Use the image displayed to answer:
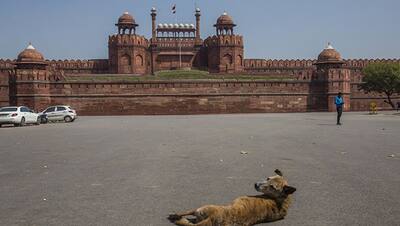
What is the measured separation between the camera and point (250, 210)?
3.84 metres

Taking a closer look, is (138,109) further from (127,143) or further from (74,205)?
(74,205)

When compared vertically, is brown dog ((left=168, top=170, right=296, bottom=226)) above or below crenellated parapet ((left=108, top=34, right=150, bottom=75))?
below

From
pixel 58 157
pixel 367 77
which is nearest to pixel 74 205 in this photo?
pixel 58 157

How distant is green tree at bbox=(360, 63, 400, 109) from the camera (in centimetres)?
3758

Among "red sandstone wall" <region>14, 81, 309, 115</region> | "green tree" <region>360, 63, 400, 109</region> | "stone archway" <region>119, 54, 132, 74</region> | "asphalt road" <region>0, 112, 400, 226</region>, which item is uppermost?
"stone archway" <region>119, 54, 132, 74</region>

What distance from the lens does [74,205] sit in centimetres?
457

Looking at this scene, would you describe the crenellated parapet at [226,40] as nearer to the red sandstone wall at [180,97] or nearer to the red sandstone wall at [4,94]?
the red sandstone wall at [180,97]

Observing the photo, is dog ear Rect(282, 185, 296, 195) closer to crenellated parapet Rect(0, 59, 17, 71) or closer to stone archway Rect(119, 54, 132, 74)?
stone archway Rect(119, 54, 132, 74)

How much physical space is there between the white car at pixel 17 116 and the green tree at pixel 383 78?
88.8ft

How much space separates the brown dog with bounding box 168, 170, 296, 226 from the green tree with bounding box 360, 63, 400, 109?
3627 centimetres

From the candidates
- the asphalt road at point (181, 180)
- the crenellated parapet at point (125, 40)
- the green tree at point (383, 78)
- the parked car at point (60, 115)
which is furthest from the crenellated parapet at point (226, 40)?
the asphalt road at point (181, 180)

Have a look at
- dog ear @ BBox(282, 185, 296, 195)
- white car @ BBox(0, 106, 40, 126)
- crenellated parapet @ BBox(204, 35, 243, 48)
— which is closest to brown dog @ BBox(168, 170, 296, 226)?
dog ear @ BBox(282, 185, 296, 195)

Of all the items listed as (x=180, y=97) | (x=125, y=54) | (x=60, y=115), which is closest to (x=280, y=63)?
(x=125, y=54)

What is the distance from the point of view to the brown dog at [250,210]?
366 centimetres
